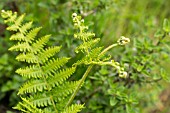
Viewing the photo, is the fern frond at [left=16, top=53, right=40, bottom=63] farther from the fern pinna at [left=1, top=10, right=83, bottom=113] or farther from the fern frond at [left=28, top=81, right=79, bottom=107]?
the fern frond at [left=28, top=81, right=79, bottom=107]

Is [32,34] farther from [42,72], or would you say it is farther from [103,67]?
[103,67]

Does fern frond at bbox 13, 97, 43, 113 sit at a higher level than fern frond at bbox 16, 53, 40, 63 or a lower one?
lower

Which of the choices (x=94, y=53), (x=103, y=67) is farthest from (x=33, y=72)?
(x=103, y=67)

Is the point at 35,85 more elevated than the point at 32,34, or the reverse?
the point at 32,34

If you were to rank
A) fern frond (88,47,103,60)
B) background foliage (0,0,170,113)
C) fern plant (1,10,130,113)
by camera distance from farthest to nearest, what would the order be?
background foliage (0,0,170,113)
fern plant (1,10,130,113)
fern frond (88,47,103,60)

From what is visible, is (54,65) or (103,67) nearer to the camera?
(54,65)

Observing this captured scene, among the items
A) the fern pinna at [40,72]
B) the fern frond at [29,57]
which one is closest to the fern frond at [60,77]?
the fern pinna at [40,72]

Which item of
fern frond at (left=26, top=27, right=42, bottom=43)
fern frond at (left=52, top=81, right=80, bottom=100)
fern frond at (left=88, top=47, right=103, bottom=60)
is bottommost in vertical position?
fern frond at (left=52, top=81, right=80, bottom=100)

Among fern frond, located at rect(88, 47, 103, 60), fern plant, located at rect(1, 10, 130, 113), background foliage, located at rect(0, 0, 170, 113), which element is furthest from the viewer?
background foliage, located at rect(0, 0, 170, 113)

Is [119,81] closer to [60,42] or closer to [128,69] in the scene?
[128,69]

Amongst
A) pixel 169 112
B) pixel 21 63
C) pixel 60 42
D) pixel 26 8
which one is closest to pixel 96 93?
pixel 60 42

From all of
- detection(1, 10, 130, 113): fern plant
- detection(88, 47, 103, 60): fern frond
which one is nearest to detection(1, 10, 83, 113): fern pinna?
detection(1, 10, 130, 113): fern plant
